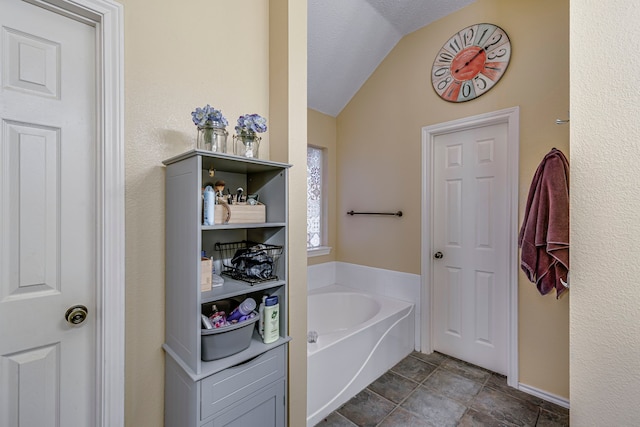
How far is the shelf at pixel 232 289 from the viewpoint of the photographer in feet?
3.41

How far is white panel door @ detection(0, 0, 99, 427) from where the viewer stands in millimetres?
912

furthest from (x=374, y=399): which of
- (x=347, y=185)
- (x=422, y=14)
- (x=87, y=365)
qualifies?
(x=422, y=14)

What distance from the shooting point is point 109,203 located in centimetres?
103

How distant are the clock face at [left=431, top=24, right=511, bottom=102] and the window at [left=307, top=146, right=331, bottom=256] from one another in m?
1.37

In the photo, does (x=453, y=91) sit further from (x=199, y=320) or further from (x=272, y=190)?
(x=199, y=320)

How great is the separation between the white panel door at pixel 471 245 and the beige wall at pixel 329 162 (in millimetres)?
1120

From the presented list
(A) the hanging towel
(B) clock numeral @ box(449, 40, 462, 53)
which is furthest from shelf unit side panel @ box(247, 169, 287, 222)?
(B) clock numeral @ box(449, 40, 462, 53)

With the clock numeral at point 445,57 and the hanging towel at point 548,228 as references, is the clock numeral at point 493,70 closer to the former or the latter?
the clock numeral at point 445,57

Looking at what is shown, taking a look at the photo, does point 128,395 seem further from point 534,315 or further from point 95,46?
point 534,315

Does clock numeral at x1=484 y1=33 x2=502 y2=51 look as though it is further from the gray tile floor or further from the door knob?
the door knob

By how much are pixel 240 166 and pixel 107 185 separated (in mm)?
484

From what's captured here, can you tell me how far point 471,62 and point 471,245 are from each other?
147 cm

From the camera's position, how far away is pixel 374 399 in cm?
194

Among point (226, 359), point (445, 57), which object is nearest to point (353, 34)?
point (445, 57)
